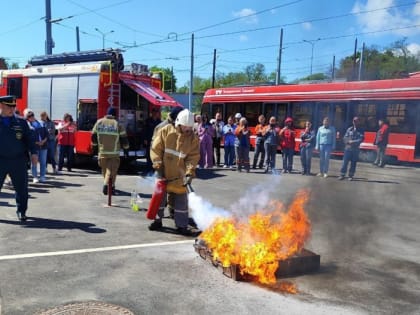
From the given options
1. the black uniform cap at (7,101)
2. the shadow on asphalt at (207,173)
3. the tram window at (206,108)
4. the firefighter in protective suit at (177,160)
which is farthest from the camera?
the tram window at (206,108)

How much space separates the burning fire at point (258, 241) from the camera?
4484mm

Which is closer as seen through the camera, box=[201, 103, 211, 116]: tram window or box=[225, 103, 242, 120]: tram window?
box=[225, 103, 242, 120]: tram window

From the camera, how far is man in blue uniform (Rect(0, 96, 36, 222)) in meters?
6.30

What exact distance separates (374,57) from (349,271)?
256cm

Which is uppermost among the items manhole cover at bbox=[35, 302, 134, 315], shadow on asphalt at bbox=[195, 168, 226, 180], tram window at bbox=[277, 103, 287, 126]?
tram window at bbox=[277, 103, 287, 126]

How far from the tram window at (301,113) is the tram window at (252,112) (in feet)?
8.59

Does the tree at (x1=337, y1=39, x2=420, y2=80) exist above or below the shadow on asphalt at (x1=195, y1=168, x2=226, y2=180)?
above

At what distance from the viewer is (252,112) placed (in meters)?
22.2

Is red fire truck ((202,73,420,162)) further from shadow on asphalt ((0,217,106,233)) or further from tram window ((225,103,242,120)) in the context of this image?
shadow on asphalt ((0,217,106,233))

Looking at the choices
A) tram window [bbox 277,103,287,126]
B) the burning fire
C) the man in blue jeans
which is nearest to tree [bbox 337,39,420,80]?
the burning fire

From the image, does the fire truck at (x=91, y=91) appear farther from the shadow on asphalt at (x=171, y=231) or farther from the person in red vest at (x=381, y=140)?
the person in red vest at (x=381, y=140)

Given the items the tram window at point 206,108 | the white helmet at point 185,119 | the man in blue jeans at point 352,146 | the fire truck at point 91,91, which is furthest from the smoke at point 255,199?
the tram window at point 206,108

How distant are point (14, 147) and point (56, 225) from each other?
1.34 m

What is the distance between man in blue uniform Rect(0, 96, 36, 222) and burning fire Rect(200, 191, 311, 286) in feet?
10.3
